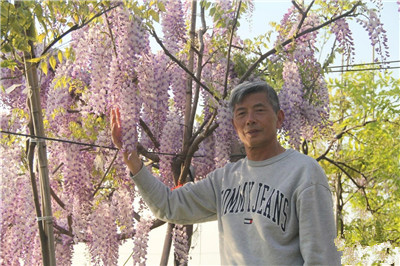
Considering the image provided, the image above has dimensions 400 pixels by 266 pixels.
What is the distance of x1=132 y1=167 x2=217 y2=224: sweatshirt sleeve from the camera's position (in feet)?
6.28

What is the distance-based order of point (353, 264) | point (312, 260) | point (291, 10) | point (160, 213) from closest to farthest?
point (312, 260) < point (160, 213) < point (353, 264) < point (291, 10)

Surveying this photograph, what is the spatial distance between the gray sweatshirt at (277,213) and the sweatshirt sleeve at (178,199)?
4 cm

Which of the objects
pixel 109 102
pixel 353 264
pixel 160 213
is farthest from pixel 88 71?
pixel 353 264

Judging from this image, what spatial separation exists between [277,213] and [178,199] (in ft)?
1.44

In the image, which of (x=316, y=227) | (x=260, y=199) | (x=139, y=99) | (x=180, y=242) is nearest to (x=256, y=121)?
(x=260, y=199)

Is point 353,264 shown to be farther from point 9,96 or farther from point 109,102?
point 9,96

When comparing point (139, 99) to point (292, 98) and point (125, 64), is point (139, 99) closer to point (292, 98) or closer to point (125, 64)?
point (125, 64)

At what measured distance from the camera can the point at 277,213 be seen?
64.1 inches

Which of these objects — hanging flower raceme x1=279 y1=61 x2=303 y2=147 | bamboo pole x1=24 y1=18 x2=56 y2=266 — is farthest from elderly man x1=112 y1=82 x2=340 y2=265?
hanging flower raceme x1=279 y1=61 x2=303 y2=147

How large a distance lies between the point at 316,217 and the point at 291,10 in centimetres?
192

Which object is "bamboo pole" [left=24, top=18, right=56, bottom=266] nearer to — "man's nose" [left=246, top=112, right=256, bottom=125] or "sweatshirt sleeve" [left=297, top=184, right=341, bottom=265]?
"man's nose" [left=246, top=112, right=256, bottom=125]

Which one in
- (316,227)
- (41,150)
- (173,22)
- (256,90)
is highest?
(173,22)

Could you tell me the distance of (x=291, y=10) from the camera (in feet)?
10.6

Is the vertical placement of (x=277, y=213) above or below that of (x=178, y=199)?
below
